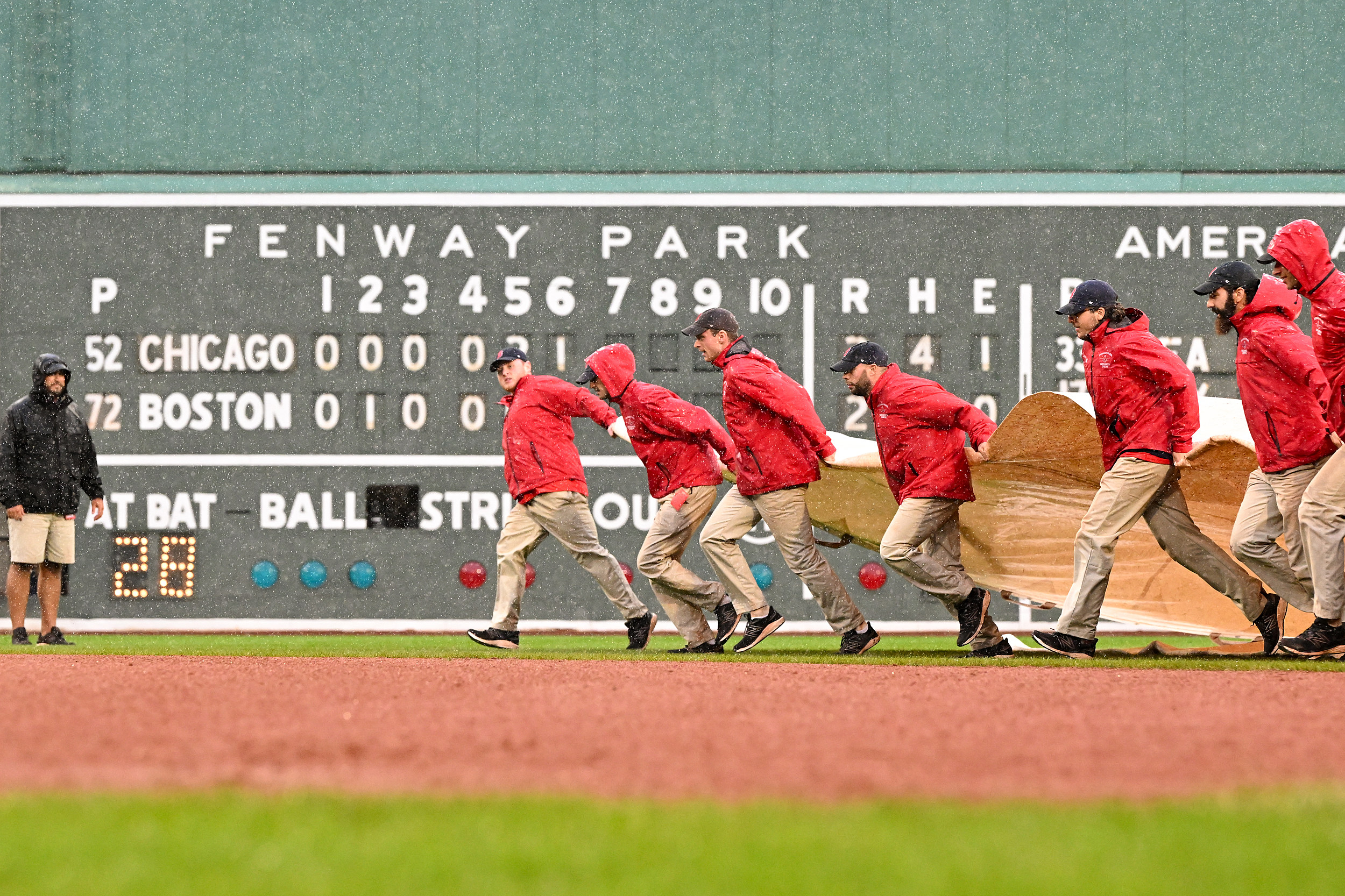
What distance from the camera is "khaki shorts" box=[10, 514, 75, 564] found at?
1028 cm

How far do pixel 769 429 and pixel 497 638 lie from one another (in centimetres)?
205

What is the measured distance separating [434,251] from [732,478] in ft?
11.5

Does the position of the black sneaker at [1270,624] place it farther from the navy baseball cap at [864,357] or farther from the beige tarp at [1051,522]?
the navy baseball cap at [864,357]

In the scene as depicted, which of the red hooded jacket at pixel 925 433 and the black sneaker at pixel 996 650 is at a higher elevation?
the red hooded jacket at pixel 925 433

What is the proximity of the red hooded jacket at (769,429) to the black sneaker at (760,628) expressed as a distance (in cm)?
73

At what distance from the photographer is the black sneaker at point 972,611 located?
8.73 meters

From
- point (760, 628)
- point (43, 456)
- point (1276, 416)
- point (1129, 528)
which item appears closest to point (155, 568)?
point (43, 456)

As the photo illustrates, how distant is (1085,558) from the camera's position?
320 inches

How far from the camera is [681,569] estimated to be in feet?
30.7

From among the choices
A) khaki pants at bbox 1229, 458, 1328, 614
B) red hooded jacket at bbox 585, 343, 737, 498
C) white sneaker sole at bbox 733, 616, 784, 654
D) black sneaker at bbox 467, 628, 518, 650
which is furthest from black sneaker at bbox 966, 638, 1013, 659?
black sneaker at bbox 467, 628, 518, 650

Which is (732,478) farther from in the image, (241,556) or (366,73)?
(366,73)

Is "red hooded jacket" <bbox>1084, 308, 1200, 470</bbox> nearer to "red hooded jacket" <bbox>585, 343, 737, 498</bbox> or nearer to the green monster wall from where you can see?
"red hooded jacket" <bbox>585, 343, 737, 498</bbox>

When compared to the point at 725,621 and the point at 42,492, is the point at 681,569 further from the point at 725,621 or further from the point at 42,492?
the point at 42,492

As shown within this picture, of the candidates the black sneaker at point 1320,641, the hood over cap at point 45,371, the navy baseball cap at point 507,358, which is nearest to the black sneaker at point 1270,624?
the black sneaker at point 1320,641
